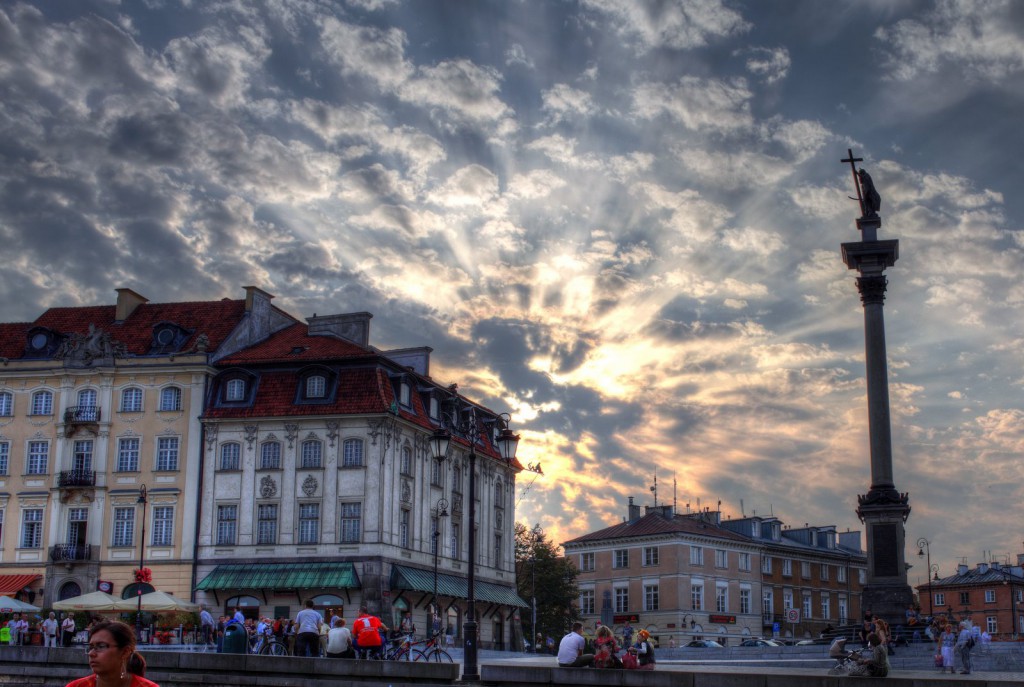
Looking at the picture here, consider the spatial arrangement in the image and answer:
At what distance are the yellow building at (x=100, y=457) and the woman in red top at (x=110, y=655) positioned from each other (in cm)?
5394

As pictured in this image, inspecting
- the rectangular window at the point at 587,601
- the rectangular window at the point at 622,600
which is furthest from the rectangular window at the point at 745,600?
the rectangular window at the point at 587,601

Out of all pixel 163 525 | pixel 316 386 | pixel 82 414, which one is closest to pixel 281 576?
pixel 163 525

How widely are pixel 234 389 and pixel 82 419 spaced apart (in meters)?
7.95

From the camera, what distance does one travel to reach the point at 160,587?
60.9m

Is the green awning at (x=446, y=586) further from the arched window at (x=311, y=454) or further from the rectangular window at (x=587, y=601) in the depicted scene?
the rectangular window at (x=587, y=601)

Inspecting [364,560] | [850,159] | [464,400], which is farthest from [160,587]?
[850,159]

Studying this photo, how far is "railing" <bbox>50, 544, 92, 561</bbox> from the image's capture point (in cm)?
6172

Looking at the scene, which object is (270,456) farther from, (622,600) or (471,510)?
(622,600)

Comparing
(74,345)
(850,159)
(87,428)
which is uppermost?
(850,159)

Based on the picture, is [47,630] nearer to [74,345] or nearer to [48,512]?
[48,512]

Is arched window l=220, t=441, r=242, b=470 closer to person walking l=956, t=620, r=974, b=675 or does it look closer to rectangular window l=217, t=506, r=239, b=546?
rectangular window l=217, t=506, r=239, b=546

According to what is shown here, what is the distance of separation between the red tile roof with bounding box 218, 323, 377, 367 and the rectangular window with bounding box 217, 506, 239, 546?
7.37m

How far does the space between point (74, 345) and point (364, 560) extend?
1942cm

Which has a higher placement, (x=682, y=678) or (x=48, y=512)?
(x=48, y=512)
